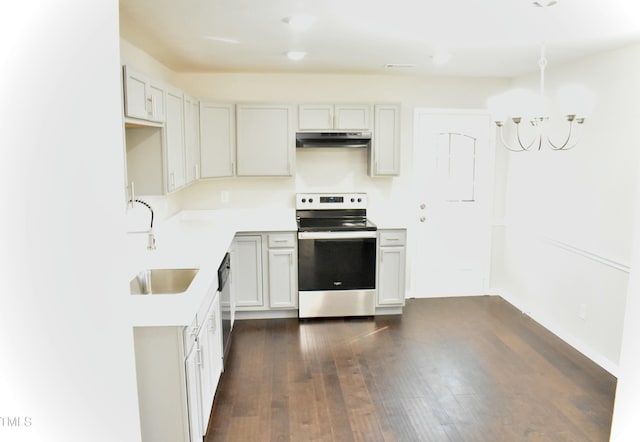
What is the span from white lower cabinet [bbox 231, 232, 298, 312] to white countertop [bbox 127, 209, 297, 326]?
0.36 feet

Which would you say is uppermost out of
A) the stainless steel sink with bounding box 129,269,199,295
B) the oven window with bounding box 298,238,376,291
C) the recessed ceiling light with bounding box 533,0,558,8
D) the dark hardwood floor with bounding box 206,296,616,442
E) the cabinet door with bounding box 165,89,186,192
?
the recessed ceiling light with bounding box 533,0,558,8

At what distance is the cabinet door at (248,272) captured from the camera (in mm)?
4590

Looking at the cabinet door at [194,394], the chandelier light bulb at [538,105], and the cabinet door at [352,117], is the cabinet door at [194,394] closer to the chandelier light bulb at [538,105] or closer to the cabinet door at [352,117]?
the chandelier light bulb at [538,105]

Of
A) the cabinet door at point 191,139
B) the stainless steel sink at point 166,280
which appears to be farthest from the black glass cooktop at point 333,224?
the stainless steel sink at point 166,280

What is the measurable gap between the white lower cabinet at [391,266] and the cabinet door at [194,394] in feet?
8.29

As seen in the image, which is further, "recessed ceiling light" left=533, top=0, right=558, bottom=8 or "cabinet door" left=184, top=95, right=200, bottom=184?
"cabinet door" left=184, top=95, right=200, bottom=184

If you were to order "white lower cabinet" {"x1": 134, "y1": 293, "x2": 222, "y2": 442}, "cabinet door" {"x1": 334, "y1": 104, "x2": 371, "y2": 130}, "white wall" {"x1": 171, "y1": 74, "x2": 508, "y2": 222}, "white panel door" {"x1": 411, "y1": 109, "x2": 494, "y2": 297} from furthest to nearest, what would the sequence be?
"white panel door" {"x1": 411, "y1": 109, "x2": 494, "y2": 297} < "white wall" {"x1": 171, "y1": 74, "x2": 508, "y2": 222} < "cabinet door" {"x1": 334, "y1": 104, "x2": 371, "y2": 130} < "white lower cabinet" {"x1": 134, "y1": 293, "x2": 222, "y2": 442}

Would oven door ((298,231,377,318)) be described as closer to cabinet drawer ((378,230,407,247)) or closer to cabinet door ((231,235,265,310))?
cabinet drawer ((378,230,407,247))

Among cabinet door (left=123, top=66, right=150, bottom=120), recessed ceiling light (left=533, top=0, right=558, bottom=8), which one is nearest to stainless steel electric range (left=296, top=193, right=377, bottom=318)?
cabinet door (left=123, top=66, right=150, bottom=120)

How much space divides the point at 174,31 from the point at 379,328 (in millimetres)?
3018

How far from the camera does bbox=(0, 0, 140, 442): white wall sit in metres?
0.77

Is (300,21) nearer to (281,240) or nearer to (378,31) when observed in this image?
(378,31)

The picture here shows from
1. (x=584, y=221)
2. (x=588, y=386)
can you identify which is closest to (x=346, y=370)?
(x=588, y=386)

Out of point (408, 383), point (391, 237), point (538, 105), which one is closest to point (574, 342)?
point (408, 383)
